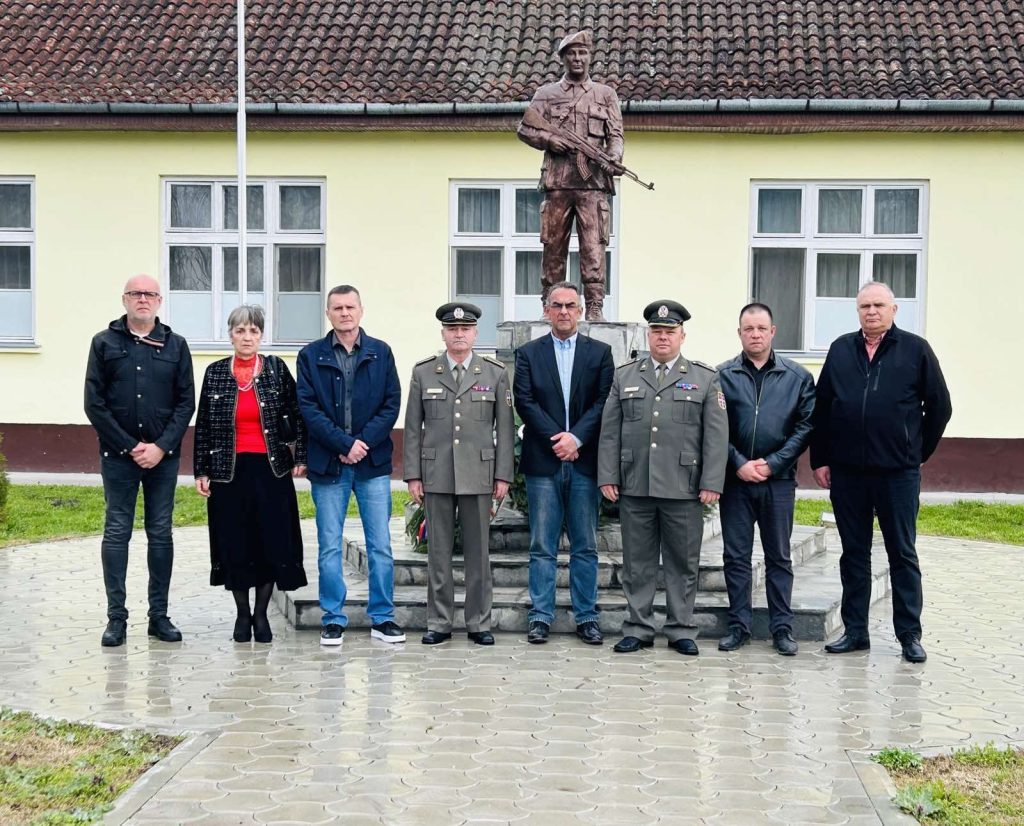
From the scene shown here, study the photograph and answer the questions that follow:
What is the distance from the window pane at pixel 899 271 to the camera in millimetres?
16906

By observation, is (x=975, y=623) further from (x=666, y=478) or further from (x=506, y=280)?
(x=506, y=280)

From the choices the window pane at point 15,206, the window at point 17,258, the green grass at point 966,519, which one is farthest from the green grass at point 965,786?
the window pane at point 15,206

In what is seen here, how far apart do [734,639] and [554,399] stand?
173cm

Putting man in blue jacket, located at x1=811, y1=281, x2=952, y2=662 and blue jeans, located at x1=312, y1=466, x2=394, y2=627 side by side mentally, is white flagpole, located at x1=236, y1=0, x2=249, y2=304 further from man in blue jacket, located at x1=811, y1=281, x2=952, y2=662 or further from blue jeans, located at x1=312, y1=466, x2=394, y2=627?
man in blue jacket, located at x1=811, y1=281, x2=952, y2=662

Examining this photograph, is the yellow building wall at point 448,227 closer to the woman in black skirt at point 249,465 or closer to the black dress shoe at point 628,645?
the woman in black skirt at point 249,465

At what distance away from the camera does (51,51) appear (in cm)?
1808

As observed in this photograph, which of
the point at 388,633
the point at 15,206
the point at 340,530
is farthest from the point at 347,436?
the point at 15,206

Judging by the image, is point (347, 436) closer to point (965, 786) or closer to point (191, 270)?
point (965, 786)

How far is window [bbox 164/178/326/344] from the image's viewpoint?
1753 cm

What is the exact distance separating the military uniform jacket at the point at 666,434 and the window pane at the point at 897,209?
9923mm

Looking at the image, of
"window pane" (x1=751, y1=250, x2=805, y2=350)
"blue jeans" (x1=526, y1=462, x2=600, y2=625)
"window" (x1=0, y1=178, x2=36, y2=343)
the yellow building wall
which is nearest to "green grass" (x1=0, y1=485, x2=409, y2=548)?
the yellow building wall

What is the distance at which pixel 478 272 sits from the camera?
57.4 ft

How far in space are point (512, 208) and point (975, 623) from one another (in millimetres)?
9791

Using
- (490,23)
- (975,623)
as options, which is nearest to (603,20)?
(490,23)
